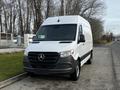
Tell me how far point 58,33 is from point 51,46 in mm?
1488

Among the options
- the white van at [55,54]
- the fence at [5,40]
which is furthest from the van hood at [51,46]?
the fence at [5,40]

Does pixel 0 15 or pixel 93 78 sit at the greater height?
pixel 0 15

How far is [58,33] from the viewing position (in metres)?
10.9

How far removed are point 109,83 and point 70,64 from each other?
1.67 meters

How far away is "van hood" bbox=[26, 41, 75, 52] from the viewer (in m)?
9.36

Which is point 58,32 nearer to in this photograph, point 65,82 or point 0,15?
point 65,82

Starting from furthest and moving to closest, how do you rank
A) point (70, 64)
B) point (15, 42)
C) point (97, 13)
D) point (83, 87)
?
point (97, 13)
point (15, 42)
point (70, 64)
point (83, 87)

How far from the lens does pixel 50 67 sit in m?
9.28

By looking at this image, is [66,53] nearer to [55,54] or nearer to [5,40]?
[55,54]

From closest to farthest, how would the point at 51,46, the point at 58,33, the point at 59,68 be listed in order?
the point at 59,68, the point at 51,46, the point at 58,33

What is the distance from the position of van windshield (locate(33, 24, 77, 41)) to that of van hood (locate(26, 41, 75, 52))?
2.04 ft

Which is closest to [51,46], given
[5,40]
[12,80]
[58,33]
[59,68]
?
[59,68]

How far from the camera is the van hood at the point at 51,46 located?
30.7 ft

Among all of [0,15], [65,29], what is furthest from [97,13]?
[65,29]
